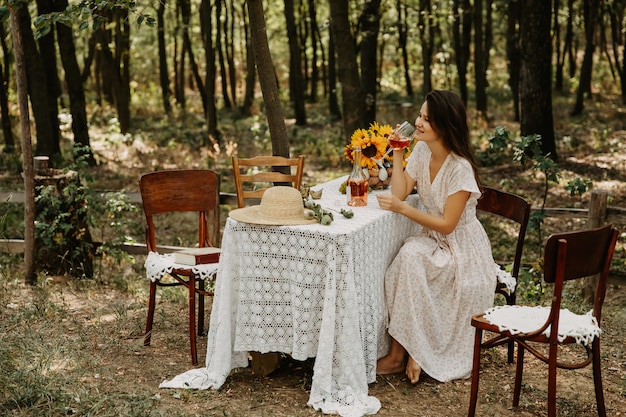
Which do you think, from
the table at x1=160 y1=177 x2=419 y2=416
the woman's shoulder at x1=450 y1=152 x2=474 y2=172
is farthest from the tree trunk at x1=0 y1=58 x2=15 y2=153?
the woman's shoulder at x1=450 y1=152 x2=474 y2=172

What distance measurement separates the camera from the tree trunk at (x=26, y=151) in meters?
6.62

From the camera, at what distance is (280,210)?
466cm

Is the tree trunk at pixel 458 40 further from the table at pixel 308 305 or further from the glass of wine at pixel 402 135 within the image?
the table at pixel 308 305

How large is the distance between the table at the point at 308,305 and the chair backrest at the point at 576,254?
1.15m

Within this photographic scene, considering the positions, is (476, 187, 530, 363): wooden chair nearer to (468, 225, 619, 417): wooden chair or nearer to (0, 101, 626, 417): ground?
(0, 101, 626, 417): ground

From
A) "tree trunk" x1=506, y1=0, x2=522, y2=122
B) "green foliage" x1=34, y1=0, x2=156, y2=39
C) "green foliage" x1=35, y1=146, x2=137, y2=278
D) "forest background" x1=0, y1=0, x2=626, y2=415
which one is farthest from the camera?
"tree trunk" x1=506, y1=0, x2=522, y2=122

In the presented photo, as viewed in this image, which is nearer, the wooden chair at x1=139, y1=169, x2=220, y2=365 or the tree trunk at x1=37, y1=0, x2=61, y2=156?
the wooden chair at x1=139, y1=169, x2=220, y2=365

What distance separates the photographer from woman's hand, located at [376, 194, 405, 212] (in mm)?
4953

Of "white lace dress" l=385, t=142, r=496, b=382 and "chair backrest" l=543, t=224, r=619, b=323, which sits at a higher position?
"chair backrest" l=543, t=224, r=619, b=323

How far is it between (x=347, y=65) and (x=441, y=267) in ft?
23.5

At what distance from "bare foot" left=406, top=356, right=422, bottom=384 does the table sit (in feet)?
0.96

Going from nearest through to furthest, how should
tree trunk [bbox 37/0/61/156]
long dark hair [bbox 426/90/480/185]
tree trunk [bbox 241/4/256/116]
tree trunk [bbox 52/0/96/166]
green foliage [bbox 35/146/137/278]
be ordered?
long dark hair [bbox 426/90/480/185], green foliage [bbox 35/146/137/278], tree trunk [bbox 52/0/96/166], tree trunk [bbox 37/0/61/156], tree trunk [bbox 241/4/256/116]

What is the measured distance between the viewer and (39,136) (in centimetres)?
1211

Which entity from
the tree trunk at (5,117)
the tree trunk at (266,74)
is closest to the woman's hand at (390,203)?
the tree trunk at (266,74)
